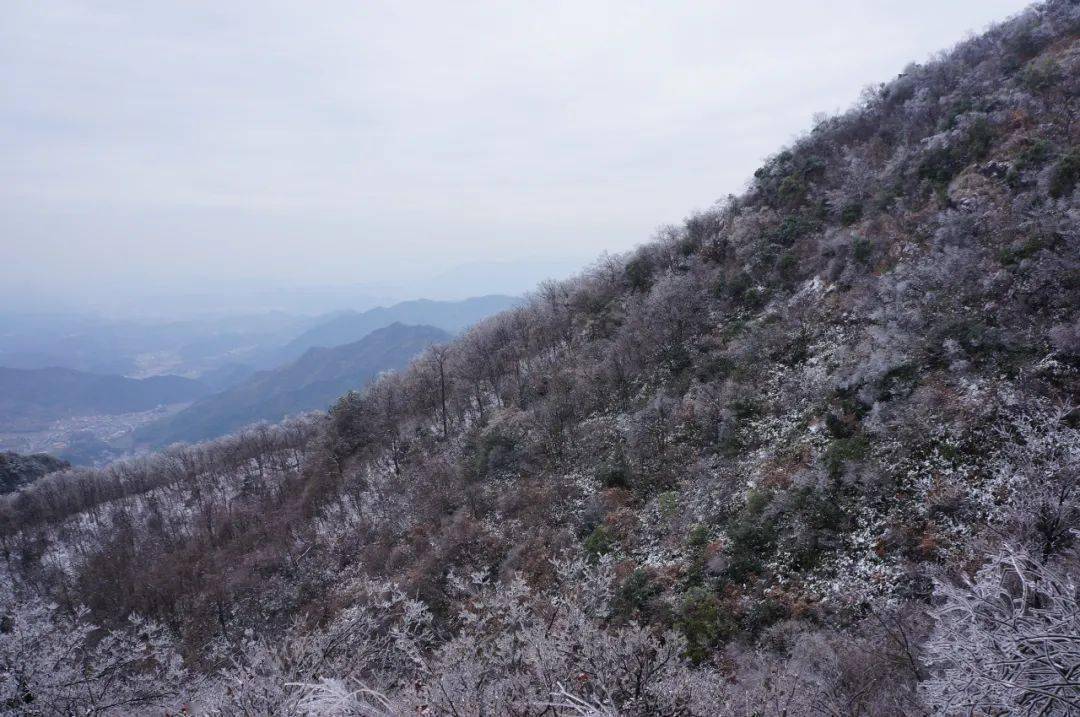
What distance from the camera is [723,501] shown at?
781 inches

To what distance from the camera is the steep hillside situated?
6731 centimetres

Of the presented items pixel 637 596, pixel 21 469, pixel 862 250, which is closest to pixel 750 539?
pixel 637 596

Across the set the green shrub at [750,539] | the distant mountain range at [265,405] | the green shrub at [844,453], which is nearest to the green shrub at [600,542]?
the green shrub at [750,539]

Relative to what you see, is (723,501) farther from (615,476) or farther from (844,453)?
(615,476)

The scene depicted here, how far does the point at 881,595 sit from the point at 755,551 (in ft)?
13.4

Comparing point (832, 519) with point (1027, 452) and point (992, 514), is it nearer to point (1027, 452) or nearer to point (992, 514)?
point (992, 514)

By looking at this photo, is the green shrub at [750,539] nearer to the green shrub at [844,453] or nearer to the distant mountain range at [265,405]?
the green shrub at [844,453]

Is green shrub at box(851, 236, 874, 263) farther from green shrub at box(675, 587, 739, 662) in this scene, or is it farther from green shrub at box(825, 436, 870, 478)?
green shrub at box(675, 587, 739, 662)

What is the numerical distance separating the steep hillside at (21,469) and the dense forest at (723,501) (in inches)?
956

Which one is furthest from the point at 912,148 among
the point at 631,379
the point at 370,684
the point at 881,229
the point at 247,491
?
the point at 247,491

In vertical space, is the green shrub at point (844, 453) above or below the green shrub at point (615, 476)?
above

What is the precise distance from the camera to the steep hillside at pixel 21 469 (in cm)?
6731

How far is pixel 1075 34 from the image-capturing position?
2711cm

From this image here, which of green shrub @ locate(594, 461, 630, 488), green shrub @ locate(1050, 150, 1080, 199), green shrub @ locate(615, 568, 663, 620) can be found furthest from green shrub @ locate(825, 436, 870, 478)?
green shrub @ locate(1050, 150, 1080, 199)
